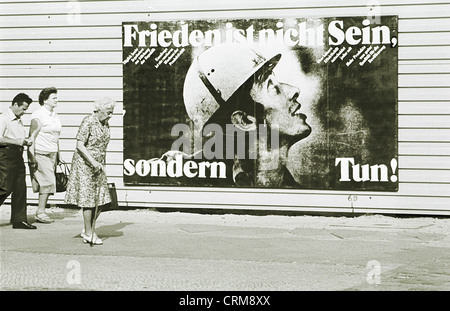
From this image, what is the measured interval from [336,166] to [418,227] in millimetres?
1716

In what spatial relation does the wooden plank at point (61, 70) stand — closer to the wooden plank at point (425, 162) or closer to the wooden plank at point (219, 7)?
the wooden plank at point (219, 7)

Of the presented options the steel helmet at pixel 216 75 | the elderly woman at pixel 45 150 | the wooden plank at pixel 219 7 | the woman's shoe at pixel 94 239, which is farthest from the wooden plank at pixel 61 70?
the woman's shoe at pixel 94 239

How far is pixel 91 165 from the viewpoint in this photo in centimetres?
1130

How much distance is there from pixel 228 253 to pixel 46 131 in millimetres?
4065

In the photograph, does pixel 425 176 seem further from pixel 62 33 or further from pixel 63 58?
pixel 62 33

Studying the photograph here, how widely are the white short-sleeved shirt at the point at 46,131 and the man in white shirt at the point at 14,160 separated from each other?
635mm

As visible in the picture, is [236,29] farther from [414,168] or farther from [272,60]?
[414,168]

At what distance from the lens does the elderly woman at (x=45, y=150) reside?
13453 millimetres

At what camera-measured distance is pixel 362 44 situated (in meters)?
14.1

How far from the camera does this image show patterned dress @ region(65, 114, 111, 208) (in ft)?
37.2

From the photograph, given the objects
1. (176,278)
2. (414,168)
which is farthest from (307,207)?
(176,278)

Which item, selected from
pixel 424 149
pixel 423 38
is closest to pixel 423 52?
pixel 423 38

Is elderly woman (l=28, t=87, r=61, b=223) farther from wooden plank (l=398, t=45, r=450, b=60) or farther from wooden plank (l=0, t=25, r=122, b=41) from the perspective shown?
wooden plank (l=398, t=45, r=450, b=60)

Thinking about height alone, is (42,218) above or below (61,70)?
below
